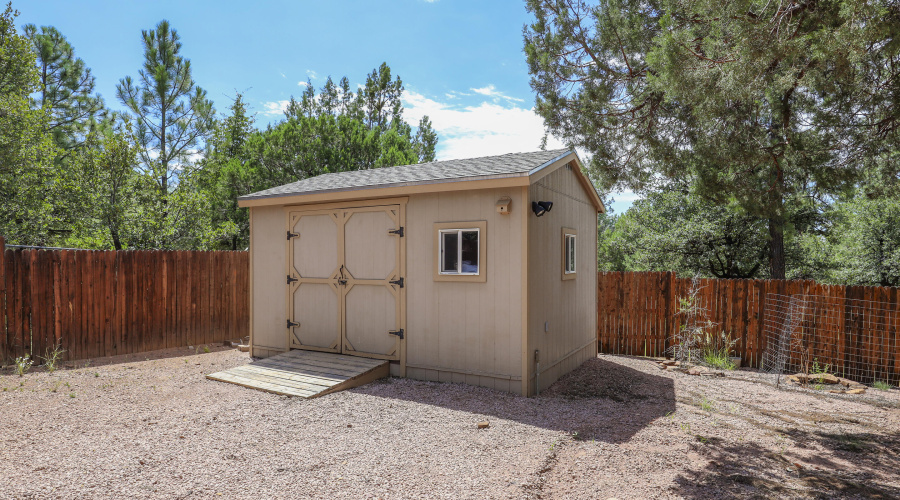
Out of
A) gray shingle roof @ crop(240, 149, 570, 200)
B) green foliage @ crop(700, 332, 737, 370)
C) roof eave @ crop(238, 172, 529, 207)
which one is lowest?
green foliage @ crop(700, 332, 737, 370)

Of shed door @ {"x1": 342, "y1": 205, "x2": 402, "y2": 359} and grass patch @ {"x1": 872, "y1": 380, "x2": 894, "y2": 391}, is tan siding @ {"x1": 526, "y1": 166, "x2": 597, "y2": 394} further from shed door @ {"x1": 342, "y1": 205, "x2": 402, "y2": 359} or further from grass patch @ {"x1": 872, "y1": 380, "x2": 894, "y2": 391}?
grass patch @ {"x1": 872, "y1": 380, "x2": 894, "y2": 391}

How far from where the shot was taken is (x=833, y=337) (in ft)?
22.8

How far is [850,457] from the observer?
3.73 meters

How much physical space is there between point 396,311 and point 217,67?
13.7 metres

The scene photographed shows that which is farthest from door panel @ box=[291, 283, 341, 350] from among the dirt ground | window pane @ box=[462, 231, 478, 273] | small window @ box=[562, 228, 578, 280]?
small window @ box=[562, 228, 578, 280]

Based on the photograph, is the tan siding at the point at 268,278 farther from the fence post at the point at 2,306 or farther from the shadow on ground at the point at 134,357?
the fence post at the point at 2,306

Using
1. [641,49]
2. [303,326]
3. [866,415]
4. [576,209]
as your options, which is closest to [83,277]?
[303,326]

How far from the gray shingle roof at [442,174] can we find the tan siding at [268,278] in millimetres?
402

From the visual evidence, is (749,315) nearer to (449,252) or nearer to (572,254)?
(572,254)

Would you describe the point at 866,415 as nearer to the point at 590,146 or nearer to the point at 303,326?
the point at 590,146

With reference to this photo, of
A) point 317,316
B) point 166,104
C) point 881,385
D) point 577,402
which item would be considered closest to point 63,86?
point 166,104

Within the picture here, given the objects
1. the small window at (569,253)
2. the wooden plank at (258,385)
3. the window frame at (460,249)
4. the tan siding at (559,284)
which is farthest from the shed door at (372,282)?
the small window at (569,253)

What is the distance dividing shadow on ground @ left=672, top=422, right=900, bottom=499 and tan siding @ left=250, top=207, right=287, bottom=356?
5.60 metres

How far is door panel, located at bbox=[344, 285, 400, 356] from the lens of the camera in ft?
19.9
